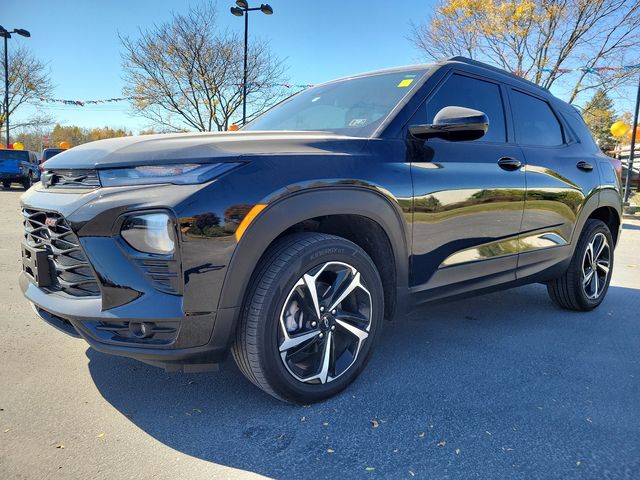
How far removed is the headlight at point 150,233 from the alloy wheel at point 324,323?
585mm

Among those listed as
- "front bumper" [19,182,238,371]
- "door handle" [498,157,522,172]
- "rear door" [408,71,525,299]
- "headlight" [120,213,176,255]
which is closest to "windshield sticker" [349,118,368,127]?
"rear door" [408,71,525,299]

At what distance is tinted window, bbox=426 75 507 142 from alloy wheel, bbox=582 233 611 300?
1.55 meters

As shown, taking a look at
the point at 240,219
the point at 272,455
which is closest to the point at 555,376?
the point at 272,455

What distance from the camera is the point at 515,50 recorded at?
1638 cm

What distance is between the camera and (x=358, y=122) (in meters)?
2.80

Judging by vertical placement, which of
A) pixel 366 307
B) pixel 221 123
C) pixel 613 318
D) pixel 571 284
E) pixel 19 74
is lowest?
pixel 613 318

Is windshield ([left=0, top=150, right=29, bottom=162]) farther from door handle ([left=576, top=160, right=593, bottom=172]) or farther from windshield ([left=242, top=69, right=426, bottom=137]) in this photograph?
door handle ([left=576, top=160, right=593, bottom=172])

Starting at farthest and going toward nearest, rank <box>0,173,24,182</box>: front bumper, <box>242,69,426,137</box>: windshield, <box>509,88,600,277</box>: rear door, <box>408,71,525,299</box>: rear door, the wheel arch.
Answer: <box>0,173,24,182</box>: front bumper
<box>509,88,600,277</box>: rear door
<box>242,69,426,137</box>: windshield
<box>408,71,525,299</box>: rear door
the wheel arch

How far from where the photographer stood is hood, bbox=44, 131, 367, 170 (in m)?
2.01

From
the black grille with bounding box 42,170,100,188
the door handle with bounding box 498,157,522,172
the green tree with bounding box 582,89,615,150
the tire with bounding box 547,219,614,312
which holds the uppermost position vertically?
the green tree with bounding box 582,89,615,150

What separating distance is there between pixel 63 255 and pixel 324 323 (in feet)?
3.98

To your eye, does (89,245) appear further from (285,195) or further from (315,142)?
(315,142)

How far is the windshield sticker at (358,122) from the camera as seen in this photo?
9.00ft

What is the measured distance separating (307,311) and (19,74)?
3249 centimetres
